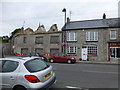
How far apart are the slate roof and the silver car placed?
17.8 m

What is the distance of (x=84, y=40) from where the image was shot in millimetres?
20766

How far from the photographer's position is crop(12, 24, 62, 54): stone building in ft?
74.4

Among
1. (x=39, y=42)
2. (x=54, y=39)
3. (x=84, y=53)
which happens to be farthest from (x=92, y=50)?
(x=39, y=42)

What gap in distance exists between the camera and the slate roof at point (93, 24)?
65.4ft

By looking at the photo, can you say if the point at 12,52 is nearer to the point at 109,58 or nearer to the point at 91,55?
the point at 91,55

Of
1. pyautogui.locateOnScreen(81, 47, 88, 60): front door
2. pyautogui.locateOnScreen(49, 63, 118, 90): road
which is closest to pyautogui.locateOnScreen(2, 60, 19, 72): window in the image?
pyautogui.locateOnScreen(49, 63, 118, 90): road

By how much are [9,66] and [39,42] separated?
19.9 meters

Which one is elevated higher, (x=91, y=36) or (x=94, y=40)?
(x=91, y=36)

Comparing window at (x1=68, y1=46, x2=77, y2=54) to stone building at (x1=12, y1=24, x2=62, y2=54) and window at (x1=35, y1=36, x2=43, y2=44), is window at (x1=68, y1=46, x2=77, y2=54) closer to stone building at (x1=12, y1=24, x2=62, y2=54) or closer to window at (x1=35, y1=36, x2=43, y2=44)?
stone building at (x1=12, y1=24, x2=62, y2=54)

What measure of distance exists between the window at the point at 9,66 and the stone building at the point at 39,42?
704 inches

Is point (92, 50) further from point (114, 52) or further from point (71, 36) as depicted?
point (71, 36)

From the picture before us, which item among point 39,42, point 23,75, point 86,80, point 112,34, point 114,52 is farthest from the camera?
point 39,42

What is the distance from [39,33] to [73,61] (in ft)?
36.8

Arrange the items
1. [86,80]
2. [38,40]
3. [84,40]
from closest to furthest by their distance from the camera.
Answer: [86,80], [84,40], [38,40]
